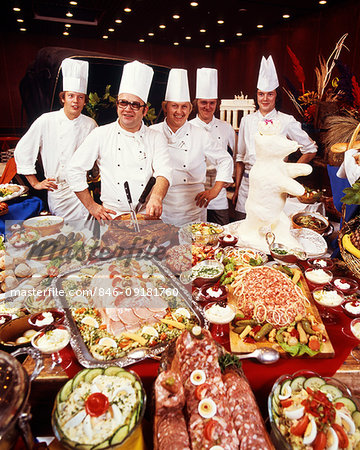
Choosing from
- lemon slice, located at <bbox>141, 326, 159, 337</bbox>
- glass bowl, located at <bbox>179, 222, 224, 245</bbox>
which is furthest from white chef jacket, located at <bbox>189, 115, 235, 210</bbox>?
lemon slice, located at <bbox>141, 326, 159, 337</bbox>

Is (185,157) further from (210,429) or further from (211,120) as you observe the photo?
(210,429)

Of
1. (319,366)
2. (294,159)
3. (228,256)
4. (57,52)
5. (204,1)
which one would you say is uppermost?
(204,1)

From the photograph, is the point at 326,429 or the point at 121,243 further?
the point at 121,243

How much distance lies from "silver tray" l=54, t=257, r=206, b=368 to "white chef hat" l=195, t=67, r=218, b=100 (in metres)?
2.50

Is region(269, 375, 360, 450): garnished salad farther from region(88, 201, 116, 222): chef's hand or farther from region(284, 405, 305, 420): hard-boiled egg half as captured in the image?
region(88, 201, 116, 222): chef's hand

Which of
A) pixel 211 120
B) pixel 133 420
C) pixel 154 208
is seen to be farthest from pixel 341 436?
pixel 211 120

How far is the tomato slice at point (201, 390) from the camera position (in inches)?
41.5

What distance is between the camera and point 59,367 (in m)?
1.29

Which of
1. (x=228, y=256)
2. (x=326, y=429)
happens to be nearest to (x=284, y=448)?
(x=326, y=429)

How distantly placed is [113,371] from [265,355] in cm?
62

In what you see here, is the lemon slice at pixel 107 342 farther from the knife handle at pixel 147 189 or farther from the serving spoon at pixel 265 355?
the knife handle at pixel 147 189

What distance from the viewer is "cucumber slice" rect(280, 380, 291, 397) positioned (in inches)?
43.1

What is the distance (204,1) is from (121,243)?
17.6 feet

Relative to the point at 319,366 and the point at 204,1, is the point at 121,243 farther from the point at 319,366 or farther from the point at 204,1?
the point at 204,1
